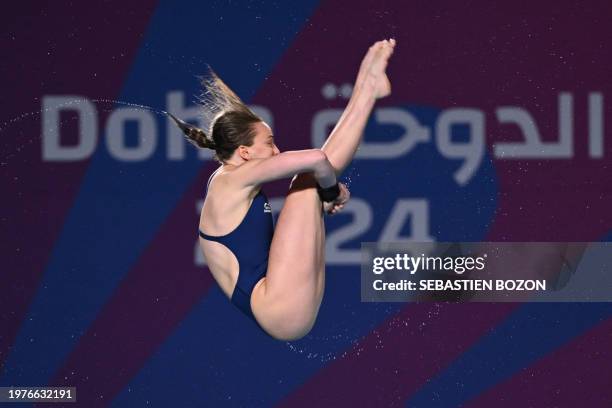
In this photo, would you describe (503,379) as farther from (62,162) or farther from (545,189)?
(62,162)

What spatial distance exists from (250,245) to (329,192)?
0.36 meters

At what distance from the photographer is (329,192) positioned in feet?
11.3

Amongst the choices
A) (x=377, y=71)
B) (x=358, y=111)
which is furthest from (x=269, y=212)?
(x=377, y=71)

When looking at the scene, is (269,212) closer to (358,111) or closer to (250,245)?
(250,245)

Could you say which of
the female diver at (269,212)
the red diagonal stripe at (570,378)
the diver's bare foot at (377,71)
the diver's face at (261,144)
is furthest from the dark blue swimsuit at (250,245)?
the red diagonal stripe at (570,378)

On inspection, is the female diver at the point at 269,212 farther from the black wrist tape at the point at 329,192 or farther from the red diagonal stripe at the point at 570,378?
the red diagonal stripe at the point at 570,378

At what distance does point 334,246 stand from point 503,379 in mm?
1062

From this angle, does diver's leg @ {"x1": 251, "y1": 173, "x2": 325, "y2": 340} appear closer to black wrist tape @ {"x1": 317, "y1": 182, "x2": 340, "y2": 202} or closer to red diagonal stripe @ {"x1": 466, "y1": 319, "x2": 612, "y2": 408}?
black wrist tape @ {"x1": 317, "y1": 182, "x2": 340, "y2": 202}

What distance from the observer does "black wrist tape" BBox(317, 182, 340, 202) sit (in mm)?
3439

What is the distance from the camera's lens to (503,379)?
15.7ft

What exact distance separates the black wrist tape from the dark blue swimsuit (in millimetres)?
250

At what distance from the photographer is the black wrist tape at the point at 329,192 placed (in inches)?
135

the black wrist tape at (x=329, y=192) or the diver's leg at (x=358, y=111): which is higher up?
the diver's leg at (x=358, y=111)

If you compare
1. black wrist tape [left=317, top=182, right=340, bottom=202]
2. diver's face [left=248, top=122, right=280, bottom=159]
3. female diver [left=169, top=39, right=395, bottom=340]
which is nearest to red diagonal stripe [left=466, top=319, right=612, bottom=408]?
female diver [left=169, top=39, right=395, bottom=340]
